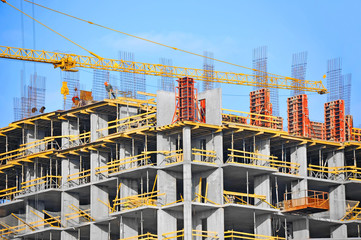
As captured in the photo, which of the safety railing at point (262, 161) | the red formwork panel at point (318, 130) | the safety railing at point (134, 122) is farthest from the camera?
the red formwork panel at point (318, 130)

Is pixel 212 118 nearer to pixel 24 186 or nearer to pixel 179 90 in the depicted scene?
pixel 179 90

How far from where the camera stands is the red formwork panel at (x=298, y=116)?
119 m

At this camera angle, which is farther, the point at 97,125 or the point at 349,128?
the point at 349,128

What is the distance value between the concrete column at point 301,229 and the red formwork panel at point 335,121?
12.4 m

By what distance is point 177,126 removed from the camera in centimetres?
10681

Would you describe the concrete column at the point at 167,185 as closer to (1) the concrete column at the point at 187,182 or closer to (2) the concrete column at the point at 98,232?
(1) the concrete column at the point at 187,182

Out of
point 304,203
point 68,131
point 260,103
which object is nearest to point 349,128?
point 260,103

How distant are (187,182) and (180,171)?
132 inches

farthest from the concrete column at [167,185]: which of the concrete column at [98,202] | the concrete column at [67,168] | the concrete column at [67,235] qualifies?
the concrete column at [67,168]

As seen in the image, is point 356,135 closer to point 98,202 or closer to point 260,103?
point 260,103

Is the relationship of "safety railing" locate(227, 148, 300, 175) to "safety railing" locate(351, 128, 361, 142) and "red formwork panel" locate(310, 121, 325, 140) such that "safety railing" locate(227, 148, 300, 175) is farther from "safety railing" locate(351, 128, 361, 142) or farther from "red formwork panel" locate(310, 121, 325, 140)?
"safety railing" locate(351, 128, 361, 142)

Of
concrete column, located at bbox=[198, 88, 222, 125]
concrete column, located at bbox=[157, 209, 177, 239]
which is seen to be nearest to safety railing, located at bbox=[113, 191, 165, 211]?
concrete column, located at bbox=[157, 209, 177, 239]

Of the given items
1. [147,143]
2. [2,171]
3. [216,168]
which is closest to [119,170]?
[147,143]

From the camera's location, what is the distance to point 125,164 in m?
113
